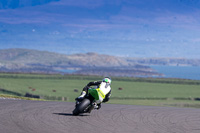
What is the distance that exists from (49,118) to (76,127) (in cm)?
307

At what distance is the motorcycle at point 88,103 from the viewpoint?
2517 cm

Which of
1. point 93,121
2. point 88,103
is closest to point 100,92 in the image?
point 88,103

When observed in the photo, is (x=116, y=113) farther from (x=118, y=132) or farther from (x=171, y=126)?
(x=118, y=132)

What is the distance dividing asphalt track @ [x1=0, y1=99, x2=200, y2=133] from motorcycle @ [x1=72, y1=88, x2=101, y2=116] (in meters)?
0.35

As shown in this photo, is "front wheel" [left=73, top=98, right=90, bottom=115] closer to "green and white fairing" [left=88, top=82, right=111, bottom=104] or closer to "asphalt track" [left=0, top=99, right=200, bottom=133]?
"asphalt track" [left=0, top=99, right=200, bottom=133]

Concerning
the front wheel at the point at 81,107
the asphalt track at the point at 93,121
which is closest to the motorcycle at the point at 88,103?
the front wheel at the point at 81,107

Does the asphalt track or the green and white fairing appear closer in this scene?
the asphalt track

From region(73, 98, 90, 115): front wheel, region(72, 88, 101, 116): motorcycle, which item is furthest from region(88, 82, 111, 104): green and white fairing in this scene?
region(73, 98, 90, 115): front wheel

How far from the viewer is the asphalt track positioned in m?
20.4

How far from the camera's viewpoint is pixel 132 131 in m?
20.7

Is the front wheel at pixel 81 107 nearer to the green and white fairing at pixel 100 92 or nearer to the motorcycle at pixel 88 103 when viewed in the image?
the motorcycle at pixel 88 103

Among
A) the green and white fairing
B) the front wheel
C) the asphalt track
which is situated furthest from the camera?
the green and white fairing

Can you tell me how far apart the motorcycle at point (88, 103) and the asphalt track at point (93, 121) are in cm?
35

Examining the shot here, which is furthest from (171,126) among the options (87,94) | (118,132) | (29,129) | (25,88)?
(25,88)
